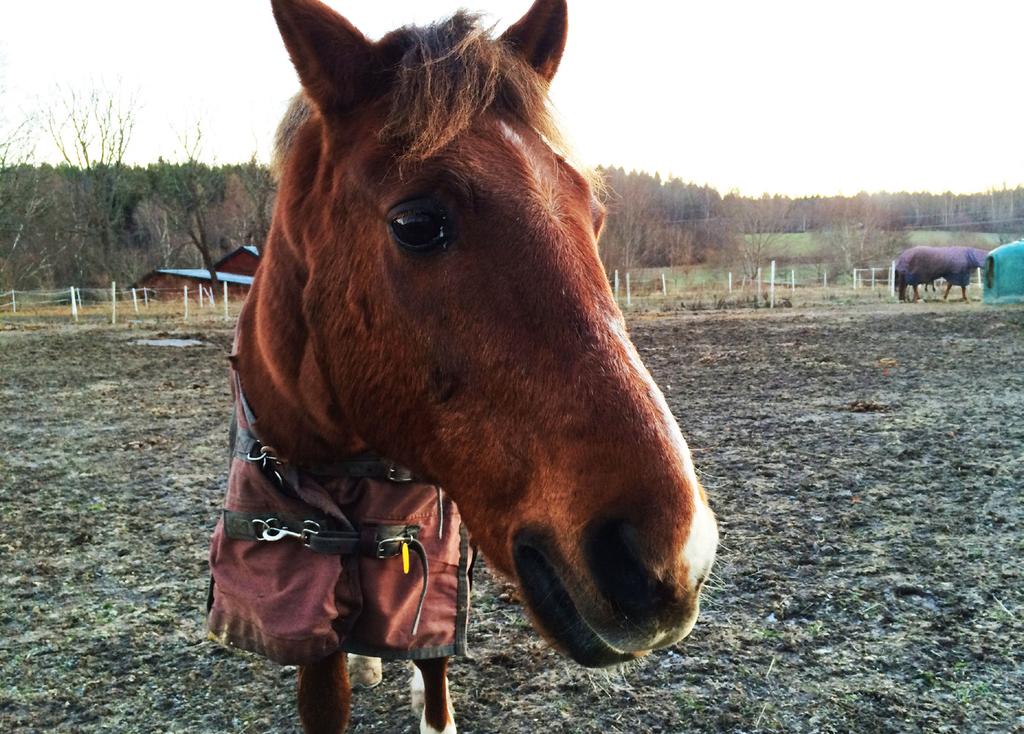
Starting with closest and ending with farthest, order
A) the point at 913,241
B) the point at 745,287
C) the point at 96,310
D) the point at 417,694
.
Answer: the point at 417,694, the point at 96,310, the point at 745,287, the point at 913,241

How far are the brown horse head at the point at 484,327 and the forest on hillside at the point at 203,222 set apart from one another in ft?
94.3

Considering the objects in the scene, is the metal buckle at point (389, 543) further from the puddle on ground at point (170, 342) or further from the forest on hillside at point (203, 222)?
the forest on hillside at point (203, 222)

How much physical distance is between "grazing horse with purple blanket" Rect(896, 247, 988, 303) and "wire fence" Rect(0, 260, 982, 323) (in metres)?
1.10

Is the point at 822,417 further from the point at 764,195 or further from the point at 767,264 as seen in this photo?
the point at 764,195

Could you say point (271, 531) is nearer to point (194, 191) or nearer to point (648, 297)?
point (648, 297)

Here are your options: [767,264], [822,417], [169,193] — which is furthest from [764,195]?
[822,417]

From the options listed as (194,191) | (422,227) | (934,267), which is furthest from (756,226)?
(422,227)

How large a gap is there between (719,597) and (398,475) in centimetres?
220

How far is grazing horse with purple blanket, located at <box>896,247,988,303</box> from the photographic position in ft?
88.2

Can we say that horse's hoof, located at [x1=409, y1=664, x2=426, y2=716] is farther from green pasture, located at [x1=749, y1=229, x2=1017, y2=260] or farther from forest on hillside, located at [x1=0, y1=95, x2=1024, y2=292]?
green pasture, located at [x1=749, y1=229, x2=1017, y2=260]

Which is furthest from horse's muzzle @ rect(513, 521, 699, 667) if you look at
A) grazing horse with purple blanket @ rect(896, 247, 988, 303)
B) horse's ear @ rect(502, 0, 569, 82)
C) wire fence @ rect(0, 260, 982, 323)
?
grazing horse with purple blanket @ rect(896, 247, 988, 303)

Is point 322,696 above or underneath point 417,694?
above

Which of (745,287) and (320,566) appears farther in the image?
(745,287)

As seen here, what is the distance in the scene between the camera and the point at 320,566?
1942 millimetres
